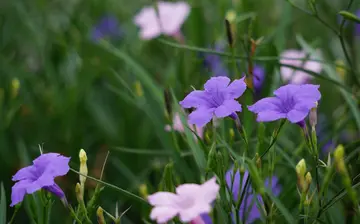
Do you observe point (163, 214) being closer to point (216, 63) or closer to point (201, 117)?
point (201, 117)

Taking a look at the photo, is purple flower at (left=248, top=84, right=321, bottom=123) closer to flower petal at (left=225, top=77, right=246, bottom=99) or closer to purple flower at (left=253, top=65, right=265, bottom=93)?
flower petal at (left=225, top=77, right=246, bottom=99)

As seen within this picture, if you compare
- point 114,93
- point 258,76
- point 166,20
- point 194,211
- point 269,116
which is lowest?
point 194,211

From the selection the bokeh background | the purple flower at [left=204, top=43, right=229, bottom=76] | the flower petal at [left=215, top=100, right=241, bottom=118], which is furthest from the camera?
the purple flower at [left=204, top=43, right=229, bottom=76]

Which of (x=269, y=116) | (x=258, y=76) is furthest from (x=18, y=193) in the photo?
(x=258, y=76)

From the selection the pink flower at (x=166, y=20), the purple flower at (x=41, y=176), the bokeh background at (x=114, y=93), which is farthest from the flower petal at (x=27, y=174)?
the pink flower at (x=166, y=20)

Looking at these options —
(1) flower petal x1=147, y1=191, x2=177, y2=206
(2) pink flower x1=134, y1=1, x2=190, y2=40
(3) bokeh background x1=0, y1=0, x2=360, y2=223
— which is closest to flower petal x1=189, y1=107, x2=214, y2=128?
(1) flower petal x1=147, y1=191, x2=177, y2=206
